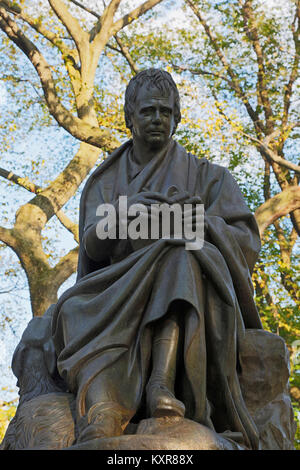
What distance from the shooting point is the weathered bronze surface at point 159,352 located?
3.71m

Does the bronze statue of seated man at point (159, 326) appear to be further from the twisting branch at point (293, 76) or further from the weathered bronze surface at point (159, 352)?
the twisting branch at point (293, 76)

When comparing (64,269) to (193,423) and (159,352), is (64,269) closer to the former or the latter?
(159,352)

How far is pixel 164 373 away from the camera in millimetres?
3838

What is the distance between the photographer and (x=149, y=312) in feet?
13.1

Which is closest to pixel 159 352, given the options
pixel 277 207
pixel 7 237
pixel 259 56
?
pixel 7 237

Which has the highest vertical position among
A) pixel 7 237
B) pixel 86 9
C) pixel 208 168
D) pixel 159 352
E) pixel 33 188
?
pixel 86 9

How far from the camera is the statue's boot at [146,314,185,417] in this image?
3.65m

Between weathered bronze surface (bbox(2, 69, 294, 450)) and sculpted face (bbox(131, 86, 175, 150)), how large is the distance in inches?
16.2

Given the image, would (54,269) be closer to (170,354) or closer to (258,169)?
(258,169)

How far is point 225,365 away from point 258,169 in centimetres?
1001

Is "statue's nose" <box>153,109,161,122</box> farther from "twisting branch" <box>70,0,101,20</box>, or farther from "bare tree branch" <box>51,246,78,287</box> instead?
"twisting branch" <box>70,0,101,20</box>

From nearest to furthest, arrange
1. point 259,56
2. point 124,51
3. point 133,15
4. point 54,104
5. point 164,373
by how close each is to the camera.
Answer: point 164,373 < point 54,104 < point 133,15 < point 259,56 < point 124,51

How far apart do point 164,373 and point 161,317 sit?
0.95ft
